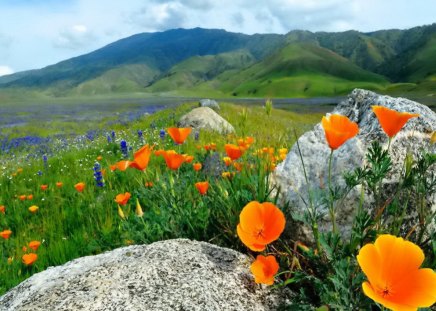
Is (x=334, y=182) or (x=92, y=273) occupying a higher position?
(x=334, y=182)

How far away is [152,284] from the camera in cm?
179

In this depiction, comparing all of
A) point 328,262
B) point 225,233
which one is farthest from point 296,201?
point 328,262

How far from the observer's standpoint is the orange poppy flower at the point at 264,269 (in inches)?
66.8

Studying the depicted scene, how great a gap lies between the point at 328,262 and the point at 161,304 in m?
0.86

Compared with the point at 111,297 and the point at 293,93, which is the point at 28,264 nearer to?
the point at 111,297

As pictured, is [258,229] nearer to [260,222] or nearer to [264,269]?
[260,222]

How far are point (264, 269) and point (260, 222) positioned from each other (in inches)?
9.1

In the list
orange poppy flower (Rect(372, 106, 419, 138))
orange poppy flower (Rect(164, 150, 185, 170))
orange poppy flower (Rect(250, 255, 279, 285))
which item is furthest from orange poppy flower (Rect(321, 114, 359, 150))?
orange poppy flower (Rect(164, 150, 185, 170))

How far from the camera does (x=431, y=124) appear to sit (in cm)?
273

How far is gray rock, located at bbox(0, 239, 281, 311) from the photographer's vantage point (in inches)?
66.8

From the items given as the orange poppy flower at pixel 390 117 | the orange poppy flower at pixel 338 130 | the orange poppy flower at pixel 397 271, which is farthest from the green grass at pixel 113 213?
the orange poppy flower at pixel 397 271

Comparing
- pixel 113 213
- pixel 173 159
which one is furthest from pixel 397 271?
pixel 113 213

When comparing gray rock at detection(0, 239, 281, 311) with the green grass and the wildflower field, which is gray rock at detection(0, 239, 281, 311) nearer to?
the wildflower field

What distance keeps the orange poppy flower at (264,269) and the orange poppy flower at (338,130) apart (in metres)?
0.62
